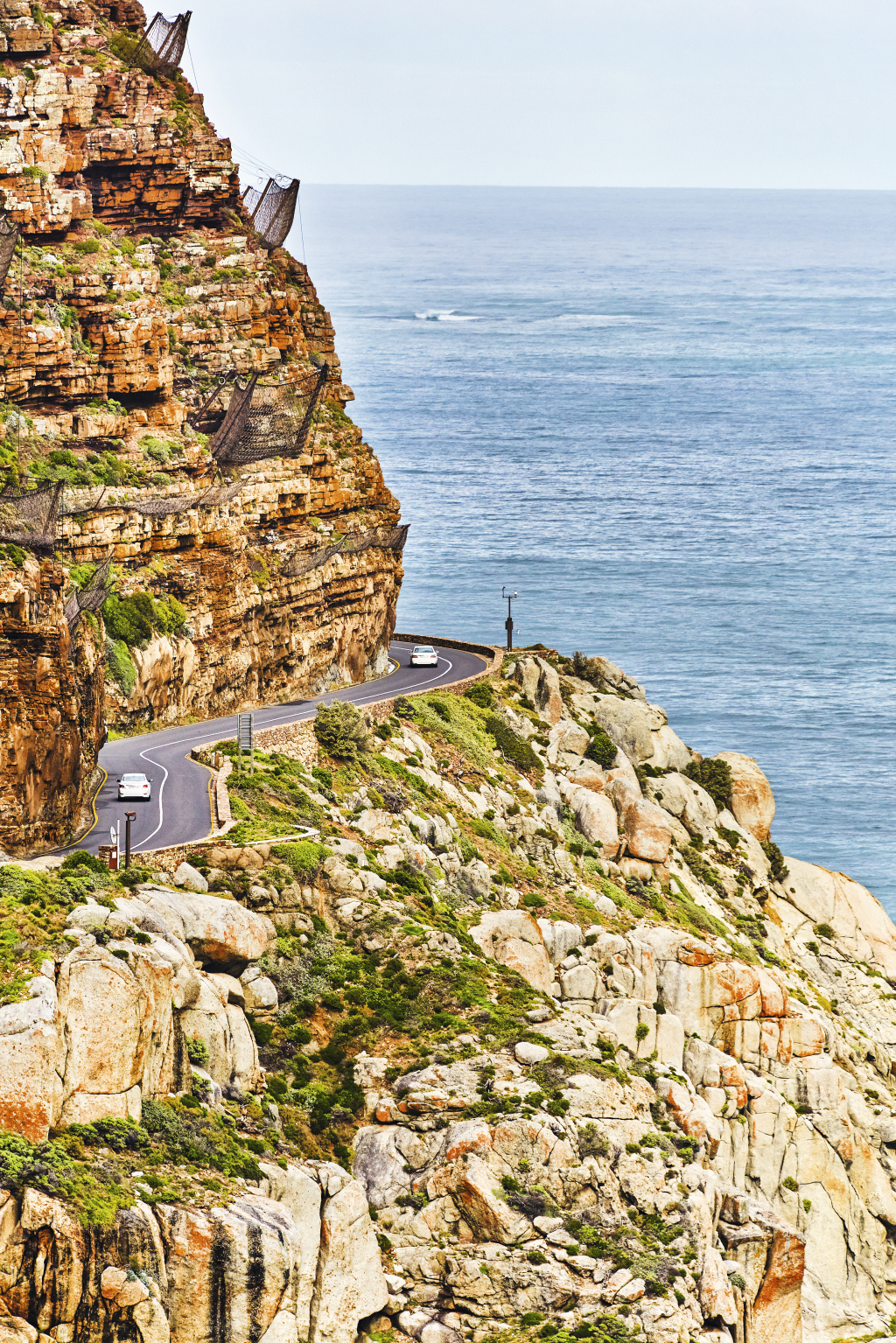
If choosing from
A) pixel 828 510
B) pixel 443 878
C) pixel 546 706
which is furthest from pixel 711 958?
pixel 828 510

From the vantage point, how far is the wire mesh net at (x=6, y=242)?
59125 millimetres

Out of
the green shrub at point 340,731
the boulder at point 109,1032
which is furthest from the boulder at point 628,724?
the boulder at point 109,1032

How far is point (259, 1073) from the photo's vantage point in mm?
40406

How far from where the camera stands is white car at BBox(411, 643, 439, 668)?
7638 centimetres

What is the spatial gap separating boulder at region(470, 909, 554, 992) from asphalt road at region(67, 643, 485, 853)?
842 cm

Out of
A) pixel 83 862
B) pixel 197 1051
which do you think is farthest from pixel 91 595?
pixel 197 1051

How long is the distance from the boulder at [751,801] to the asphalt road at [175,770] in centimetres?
1309

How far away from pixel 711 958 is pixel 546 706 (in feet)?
54.3

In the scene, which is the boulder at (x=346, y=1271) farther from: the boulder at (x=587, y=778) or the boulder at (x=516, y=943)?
the boulder at (x=587, y=778)

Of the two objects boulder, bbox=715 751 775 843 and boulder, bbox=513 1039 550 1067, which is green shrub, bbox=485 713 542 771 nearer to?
boulder, bbox=715 751 775 843

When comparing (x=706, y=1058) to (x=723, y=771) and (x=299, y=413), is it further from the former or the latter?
(x=299, y=413)

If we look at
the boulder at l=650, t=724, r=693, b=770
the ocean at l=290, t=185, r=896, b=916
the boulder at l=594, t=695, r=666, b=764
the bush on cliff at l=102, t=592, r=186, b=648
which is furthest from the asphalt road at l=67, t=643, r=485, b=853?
the ocean at l=290, t=185, r=896, b=916

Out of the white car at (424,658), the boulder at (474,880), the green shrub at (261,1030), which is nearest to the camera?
the green shrub at (261,1030)

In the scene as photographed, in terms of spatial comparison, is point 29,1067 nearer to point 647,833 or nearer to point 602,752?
point 647,833
